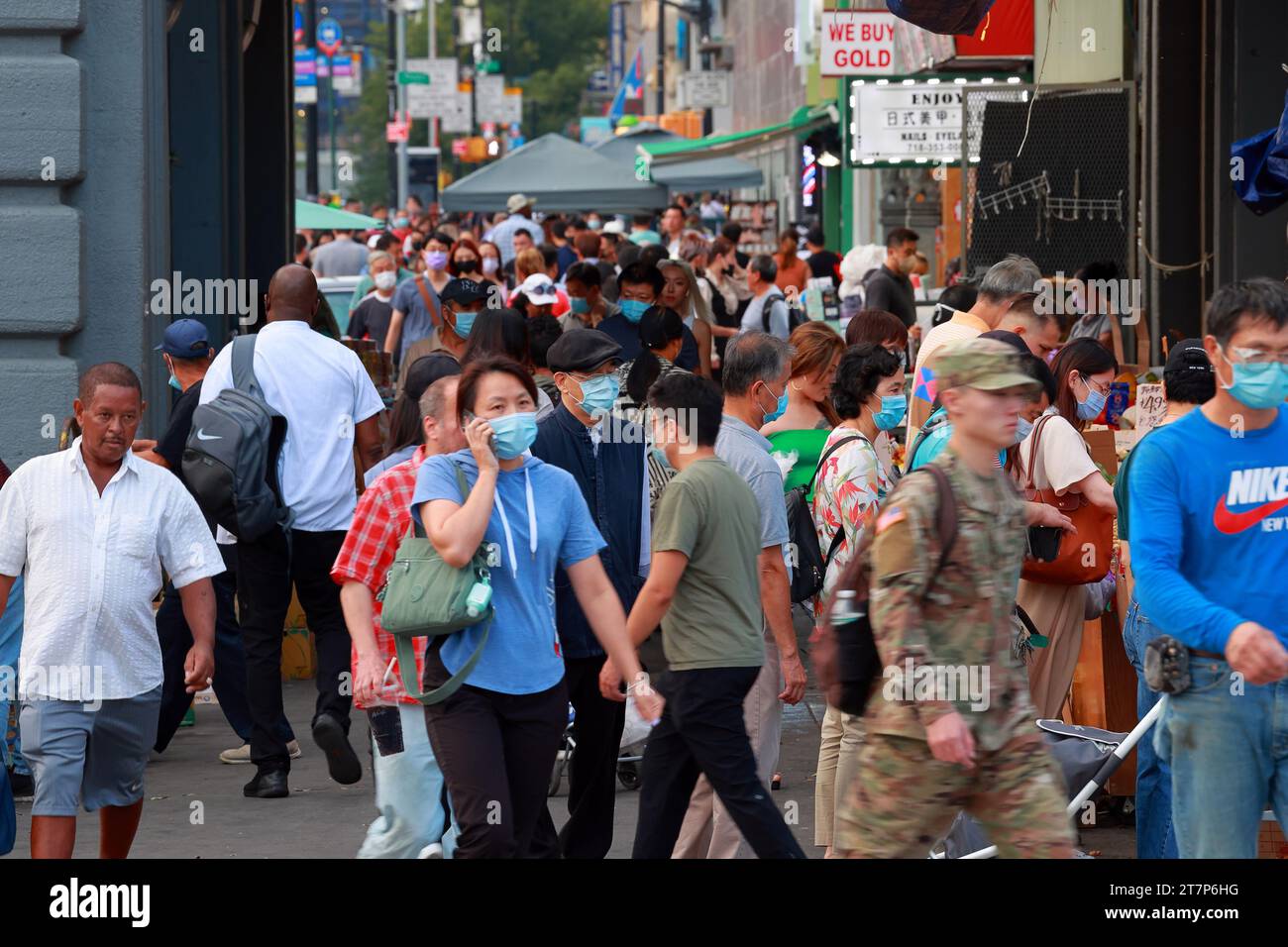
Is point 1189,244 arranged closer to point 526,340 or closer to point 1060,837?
point 526,340

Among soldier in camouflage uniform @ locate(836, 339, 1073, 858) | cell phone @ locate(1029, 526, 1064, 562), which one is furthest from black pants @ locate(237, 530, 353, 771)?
soldier in camouflage uniform @ locate(836, 339, 1073, 858)

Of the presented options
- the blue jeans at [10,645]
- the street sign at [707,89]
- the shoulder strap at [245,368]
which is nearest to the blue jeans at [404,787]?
the blue jeans at [10,645]

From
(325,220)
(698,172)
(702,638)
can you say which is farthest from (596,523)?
(698,172)

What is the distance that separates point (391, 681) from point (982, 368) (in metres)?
2.36

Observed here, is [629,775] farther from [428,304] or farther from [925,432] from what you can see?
[428,304]

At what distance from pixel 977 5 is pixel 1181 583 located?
729 cm

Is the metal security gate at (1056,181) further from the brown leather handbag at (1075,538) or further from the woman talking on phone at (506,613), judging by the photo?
the woman talking on phone at (506,613)

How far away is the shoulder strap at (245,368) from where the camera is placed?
28.9 feet

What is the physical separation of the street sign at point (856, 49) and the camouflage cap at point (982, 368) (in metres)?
19.3

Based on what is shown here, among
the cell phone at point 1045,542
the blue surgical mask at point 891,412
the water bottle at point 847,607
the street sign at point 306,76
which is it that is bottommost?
the cell phone at point 1045,542

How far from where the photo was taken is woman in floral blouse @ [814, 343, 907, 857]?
7.17 metres

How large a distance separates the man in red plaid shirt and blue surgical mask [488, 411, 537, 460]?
0.46 meters

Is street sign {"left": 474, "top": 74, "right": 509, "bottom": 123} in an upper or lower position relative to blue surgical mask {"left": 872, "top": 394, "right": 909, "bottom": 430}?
upper

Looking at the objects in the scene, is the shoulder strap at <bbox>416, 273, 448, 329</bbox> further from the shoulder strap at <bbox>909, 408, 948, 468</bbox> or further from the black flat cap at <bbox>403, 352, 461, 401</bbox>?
the shoulder strap at <bbox>909, 408, 948, 468</bbox>
